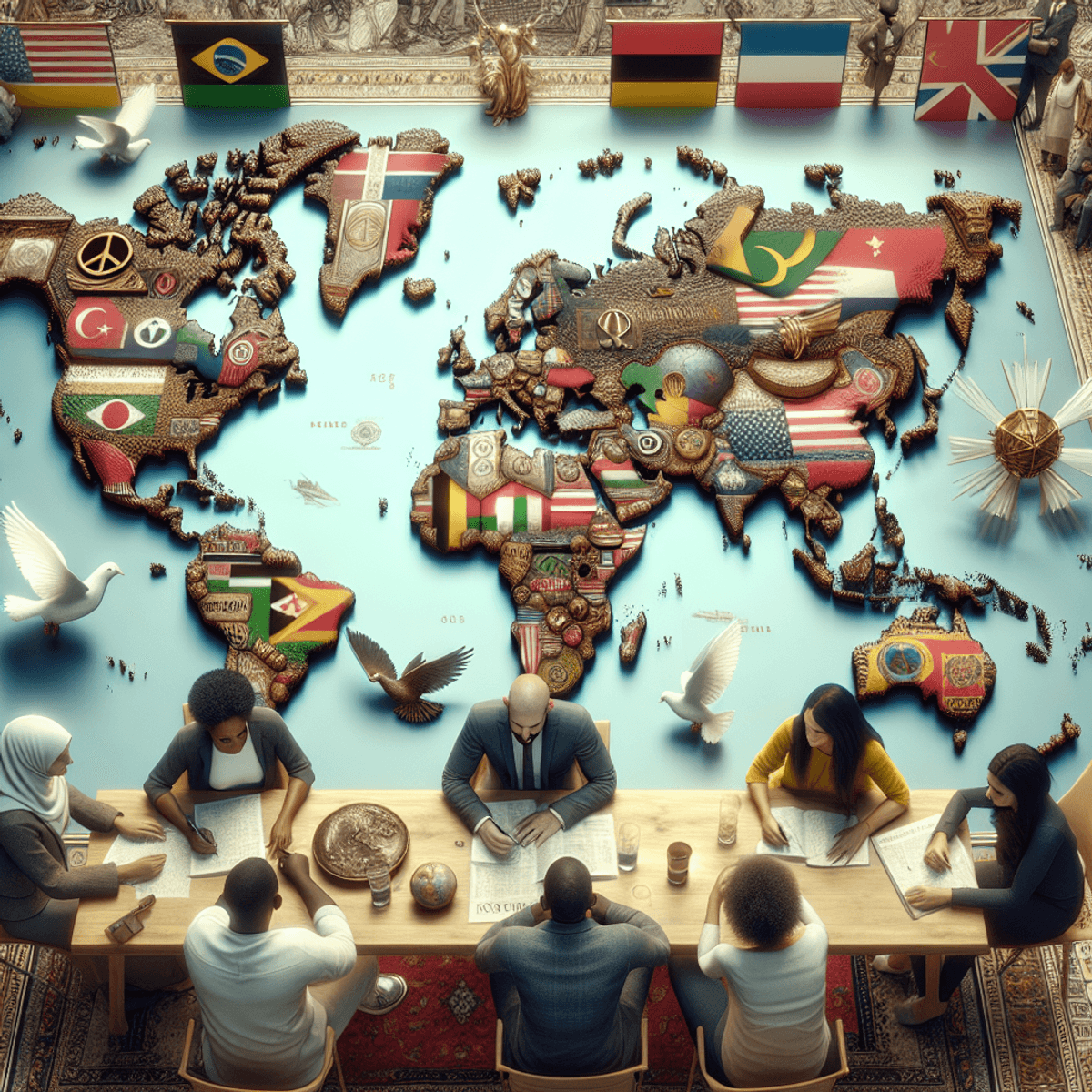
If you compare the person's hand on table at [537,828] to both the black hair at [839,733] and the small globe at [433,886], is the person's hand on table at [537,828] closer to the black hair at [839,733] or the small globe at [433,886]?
the small globe at [433,886]

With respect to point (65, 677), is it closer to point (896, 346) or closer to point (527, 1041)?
point (527, 1041)

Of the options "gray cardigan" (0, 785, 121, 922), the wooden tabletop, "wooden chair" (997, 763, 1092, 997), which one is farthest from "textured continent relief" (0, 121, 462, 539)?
"wooden chair" (997, 763, 1092, 997)

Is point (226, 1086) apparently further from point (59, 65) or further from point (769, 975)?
point (59, 65)

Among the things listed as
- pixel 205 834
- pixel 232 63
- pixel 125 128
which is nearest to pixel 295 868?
pixel 205 834

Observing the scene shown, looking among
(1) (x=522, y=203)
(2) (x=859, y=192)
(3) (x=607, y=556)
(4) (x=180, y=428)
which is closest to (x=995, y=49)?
(2) (x=859, y=192)

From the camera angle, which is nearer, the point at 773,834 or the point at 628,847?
the point at 628,847

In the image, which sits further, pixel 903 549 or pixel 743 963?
pixel 903 549
